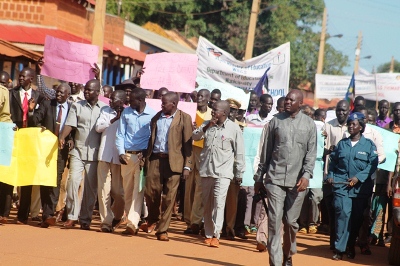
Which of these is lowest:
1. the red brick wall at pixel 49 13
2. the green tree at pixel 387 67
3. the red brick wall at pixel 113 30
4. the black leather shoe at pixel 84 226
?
the black leather shoe at pixel 84 226

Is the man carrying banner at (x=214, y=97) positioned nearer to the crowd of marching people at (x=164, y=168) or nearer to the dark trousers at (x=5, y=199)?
the crowd of marching people at (x=164, y=168)

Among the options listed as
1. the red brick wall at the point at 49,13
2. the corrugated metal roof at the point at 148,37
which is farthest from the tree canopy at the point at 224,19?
the red brick wall at the point at 49,13

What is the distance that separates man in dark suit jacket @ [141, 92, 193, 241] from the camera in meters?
12.2

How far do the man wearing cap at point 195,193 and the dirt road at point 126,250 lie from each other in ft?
1.00

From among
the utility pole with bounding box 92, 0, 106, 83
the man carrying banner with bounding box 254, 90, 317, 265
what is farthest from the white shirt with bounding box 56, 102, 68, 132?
the utility pole with bounding box 92, 0, 106, 83

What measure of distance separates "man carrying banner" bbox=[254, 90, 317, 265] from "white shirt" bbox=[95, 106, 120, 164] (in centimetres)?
318

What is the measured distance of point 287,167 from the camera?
9.66 meters

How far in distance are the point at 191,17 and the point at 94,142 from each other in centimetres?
4112

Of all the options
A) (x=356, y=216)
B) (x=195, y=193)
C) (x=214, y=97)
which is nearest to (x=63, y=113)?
(x=195, y=193)

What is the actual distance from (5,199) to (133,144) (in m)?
1.92

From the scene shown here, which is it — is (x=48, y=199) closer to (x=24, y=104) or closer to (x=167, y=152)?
(x=24, y=104)

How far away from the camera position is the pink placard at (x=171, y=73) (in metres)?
14.9

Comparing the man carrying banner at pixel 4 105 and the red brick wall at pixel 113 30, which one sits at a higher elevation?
the red brick wall at pixel 113 30

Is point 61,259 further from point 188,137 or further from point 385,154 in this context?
point 385,154
